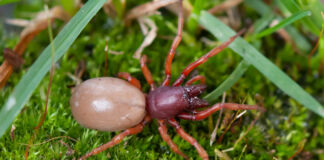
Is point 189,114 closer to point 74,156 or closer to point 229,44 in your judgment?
point 229,44

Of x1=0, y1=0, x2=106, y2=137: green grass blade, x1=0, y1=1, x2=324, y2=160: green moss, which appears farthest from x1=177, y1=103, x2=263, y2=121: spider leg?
x1=0, y1=0, x2=106, y2=137: green grass blade

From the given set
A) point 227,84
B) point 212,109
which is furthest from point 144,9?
point 212,109

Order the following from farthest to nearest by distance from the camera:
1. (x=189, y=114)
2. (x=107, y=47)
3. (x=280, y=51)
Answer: (x=280, y=51)
(x=107, y=47)
(x=189, y=114)

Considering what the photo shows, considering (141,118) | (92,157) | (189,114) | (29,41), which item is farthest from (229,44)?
(29,41)

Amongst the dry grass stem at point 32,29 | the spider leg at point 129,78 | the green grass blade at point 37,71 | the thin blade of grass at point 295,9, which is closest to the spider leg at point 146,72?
the spider leg at point 129,78

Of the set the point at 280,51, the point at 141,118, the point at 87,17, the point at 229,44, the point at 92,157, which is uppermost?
the point at 87,17

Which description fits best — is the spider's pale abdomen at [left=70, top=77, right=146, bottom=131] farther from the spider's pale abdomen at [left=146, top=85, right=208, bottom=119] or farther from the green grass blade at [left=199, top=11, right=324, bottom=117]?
the green grass blade at [left=199, top=11, right=324, bottom=117]
